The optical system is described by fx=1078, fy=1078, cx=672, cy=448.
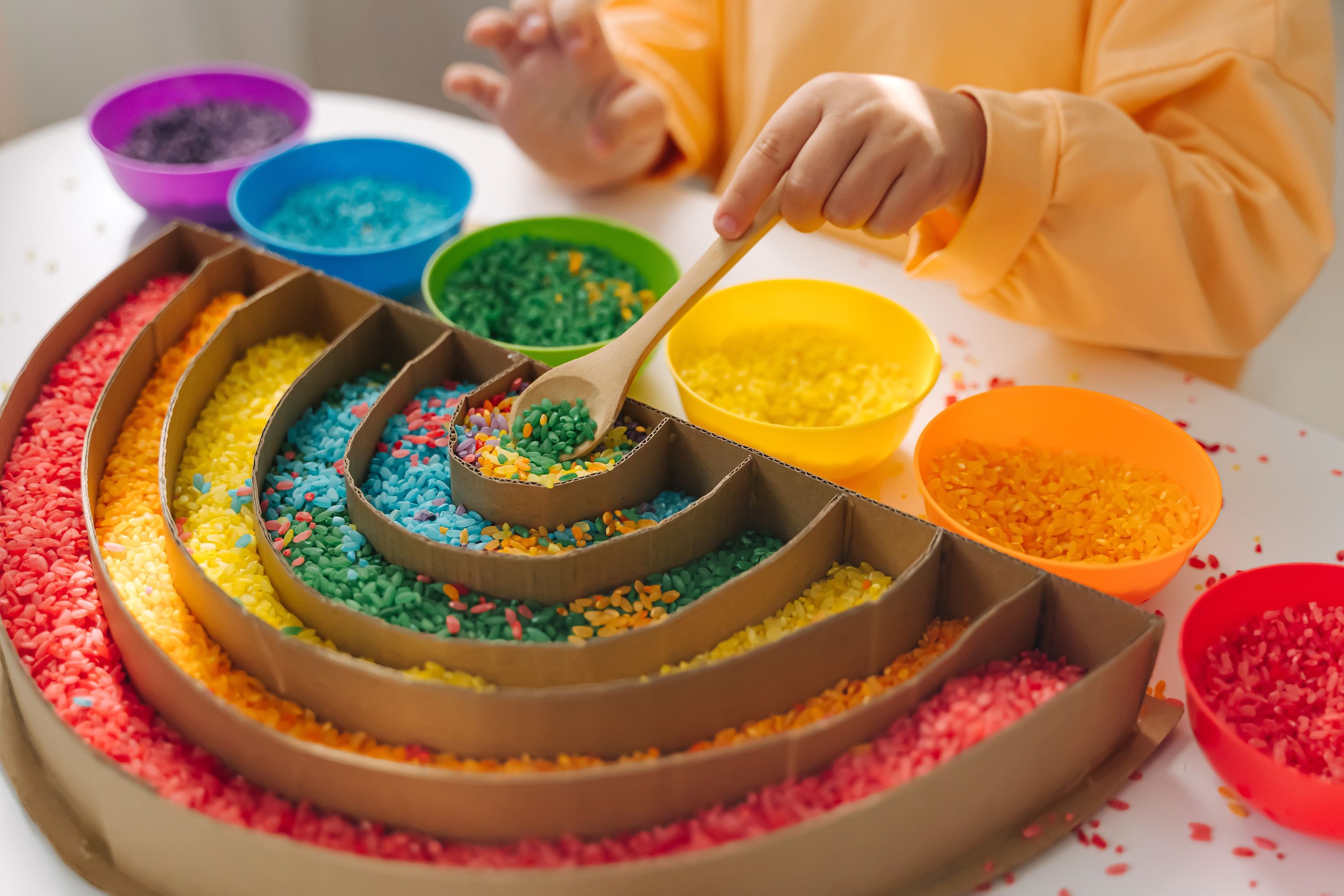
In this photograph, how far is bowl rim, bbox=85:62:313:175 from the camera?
74.2 inches

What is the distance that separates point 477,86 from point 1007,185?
995mm

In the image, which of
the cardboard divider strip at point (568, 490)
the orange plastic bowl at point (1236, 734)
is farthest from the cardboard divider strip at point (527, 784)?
the orange plastic bowl at point (1236, 734)

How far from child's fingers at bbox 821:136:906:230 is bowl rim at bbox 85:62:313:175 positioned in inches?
42.2

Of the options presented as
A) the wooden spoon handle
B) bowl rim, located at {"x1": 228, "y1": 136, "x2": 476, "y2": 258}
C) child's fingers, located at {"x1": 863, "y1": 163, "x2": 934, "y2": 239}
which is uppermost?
child's fingers, located at {"x1": 863, "y1": 163, "x2": 934, "y2": 239}

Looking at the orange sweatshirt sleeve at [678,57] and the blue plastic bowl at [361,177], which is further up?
the orange sweatshirt sleeve at [678,57]

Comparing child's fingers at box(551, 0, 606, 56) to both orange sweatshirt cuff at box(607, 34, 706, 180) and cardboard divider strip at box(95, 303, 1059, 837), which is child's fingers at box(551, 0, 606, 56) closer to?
orange sweatshirt cuff at box(607, 34, 706, 180)

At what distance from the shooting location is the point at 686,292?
4.52 feet

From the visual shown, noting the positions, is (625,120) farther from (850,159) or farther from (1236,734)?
(1236,734)

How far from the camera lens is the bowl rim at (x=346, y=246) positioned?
1.70 meters

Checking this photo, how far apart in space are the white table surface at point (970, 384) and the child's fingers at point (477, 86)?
0.17 meters

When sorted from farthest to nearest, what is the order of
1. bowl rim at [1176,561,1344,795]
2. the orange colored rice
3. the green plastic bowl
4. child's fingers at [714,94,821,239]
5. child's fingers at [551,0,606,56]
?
1. child's fingers at [551,0,606,56]
2. the green plastic bowl
3. child's fingers at [714,94,821,239]
4. the orange colored rice
5. bowl rim at [1176,561,1344,795]

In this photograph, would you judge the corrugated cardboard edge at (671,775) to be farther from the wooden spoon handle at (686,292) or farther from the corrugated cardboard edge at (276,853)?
the wooden spoon handle at (686,292)

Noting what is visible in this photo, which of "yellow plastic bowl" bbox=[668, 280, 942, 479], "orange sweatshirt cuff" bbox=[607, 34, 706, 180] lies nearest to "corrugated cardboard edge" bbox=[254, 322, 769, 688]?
"yellow plastic bowl" bbox=[668, 280, 942, 479]

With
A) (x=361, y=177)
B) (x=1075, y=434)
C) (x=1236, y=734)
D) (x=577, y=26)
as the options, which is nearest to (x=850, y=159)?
(x=1075, y=434)
